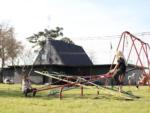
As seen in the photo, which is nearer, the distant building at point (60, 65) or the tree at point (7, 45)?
the distant building at point (60, 65)

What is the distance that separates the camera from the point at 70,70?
2832 inches

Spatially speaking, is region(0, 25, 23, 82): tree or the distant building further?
region(0, 25, 23, 82): tree

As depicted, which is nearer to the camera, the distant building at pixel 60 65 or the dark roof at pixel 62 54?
the distant building at pixel 60 65

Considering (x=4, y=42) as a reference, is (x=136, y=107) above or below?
below

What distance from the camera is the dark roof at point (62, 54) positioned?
7269 centimetres

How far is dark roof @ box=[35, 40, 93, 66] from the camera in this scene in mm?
72688

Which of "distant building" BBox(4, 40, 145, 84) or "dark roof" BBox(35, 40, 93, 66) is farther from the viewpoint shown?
"dark roof" BBox(35, 40, 93, 66)

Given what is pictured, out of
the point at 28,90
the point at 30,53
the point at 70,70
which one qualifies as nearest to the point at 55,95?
the point at 28,90

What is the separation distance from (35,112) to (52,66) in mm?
54978

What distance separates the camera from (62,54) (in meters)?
74.2

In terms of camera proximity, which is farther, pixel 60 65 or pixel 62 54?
pixel 62 54

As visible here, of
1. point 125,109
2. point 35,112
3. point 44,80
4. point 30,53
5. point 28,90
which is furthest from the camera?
point 30,53

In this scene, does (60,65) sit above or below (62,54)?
below

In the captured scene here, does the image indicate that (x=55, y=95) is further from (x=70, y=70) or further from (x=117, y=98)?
(x=70, y=70)
